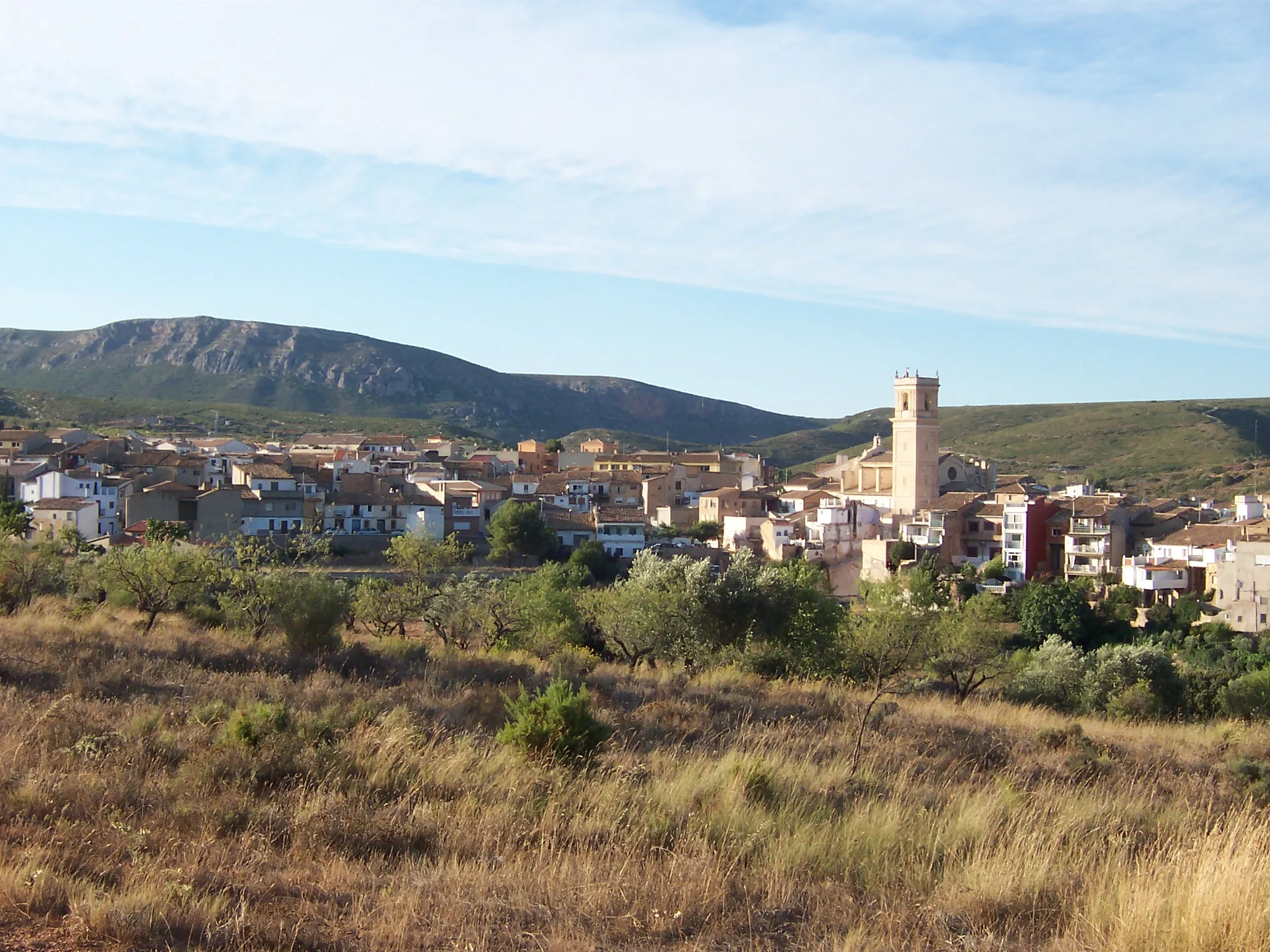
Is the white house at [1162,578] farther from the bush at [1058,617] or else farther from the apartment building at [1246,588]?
the bush at [1058,617]

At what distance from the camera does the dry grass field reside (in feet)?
12.8

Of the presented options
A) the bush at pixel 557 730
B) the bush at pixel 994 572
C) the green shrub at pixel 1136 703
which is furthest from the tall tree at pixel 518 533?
the bush at pixel 557 730

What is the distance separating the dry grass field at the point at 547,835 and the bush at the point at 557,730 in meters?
0.18

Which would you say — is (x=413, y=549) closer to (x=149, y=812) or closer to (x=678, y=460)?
(x=149, y=812)

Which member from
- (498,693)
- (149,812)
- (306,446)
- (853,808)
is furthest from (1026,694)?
(306,446)

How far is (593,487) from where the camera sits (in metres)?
67.3

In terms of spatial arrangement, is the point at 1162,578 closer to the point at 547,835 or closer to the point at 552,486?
the point at 552,486

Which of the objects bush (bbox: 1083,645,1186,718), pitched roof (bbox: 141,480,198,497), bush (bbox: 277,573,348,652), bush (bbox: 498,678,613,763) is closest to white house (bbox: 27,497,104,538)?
pitched roof (bbox: 141,480,198,497)

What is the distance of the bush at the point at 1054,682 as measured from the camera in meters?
20.8

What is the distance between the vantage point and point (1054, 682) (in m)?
21.6

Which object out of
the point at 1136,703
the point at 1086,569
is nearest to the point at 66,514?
the point at 1136,703

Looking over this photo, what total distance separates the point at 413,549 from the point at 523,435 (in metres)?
140

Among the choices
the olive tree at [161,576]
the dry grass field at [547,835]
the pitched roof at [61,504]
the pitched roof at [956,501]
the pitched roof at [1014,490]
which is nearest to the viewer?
the dry grass field at [547,835]

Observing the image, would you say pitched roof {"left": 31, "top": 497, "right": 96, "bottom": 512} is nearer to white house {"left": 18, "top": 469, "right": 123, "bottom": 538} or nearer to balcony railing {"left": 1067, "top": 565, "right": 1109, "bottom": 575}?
white house {"left": 18, "top": 469, "right": 123, "bottom": 538}
